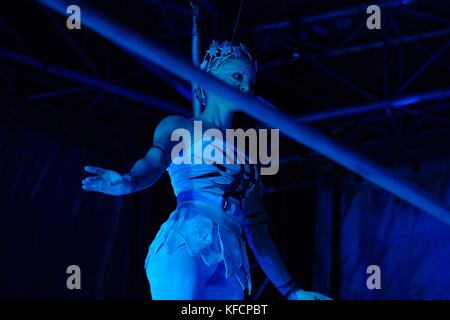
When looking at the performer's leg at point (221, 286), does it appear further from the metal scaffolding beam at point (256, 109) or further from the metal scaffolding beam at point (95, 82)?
the metal scaffolding beam at point (95, 82)

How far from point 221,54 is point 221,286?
3.12 ft

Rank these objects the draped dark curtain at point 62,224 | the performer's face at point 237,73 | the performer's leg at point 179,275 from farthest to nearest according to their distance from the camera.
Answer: the draped dark curtain at point 62,224 → the performer's face at point 237,73 → the performer's leg at point 179,275

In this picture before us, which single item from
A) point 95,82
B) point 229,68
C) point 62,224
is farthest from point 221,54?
point 62,224

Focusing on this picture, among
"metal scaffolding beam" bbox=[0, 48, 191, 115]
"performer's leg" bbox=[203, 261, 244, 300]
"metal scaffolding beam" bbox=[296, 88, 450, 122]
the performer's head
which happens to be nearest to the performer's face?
the performer's head

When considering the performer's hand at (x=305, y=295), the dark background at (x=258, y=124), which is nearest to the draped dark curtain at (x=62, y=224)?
the dark background at (x=258, y=124)

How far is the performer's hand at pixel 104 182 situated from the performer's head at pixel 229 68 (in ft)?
2.54

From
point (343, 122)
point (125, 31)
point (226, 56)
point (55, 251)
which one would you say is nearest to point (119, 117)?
point (55, 251)

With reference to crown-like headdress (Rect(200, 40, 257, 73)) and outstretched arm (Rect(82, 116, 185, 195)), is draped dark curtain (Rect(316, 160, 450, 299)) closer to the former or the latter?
crown-like headdress (Rect(200, 40, 257, 73))

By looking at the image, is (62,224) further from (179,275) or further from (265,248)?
(179,275)

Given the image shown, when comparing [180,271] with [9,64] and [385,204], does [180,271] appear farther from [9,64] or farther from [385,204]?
[385,204]

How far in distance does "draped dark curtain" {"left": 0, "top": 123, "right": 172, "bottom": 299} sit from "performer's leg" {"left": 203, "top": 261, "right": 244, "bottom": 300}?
4.75 m

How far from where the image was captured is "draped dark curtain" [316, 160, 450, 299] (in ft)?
26.0

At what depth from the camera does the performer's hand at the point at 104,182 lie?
248cm

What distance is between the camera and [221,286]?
9.48ft
